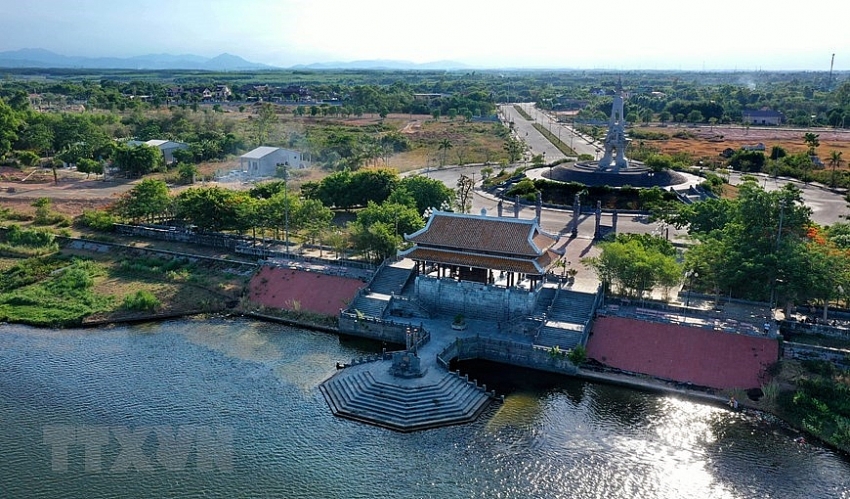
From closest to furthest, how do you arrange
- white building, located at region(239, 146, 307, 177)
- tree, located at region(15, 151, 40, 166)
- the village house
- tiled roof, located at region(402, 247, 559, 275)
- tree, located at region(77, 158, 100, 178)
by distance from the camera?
tiled roof, located at region(402, 247, 559, 275) < tree, located at region(77, 158, 100, 178) < white building, located at region(239, 146, 307, 177) < tree, located at region(15, 151, 40, 166) < the village house

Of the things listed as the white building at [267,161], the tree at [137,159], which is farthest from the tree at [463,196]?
Answer: the tree at [137,159]

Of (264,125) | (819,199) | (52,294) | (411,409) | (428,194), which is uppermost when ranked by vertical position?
(264,125)

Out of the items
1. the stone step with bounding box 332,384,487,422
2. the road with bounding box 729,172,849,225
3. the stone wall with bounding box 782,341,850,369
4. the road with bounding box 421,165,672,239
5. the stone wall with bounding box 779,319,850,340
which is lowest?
the stone step with bounding box 332,384,487,422

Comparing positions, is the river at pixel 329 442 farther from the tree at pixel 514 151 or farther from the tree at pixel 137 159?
the tree at pixel 514 151

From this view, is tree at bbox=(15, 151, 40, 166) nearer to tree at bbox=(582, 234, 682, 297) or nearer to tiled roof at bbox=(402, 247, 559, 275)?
tiled roof at bbox=(402, 247, 559, 275)

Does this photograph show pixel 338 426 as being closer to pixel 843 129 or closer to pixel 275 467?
pixel 275 467

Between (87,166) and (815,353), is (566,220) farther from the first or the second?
(87,166)

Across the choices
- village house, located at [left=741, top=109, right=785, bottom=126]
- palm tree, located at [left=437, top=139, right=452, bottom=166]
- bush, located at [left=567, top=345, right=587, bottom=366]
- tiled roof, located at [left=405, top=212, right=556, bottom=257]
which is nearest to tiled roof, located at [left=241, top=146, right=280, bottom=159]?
palm tree, located at [left=437, top=139, right=452, bottom=166]

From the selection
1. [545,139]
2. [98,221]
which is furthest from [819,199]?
[98,221]
